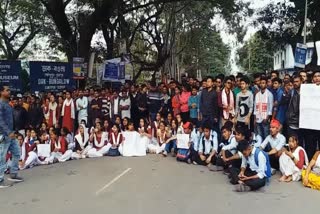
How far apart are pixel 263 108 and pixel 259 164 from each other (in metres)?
2.47

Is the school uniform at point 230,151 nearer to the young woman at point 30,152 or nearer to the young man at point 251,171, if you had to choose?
the young man at point 251,171

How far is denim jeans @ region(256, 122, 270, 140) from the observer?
407 inches

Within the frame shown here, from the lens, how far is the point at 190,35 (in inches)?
1544

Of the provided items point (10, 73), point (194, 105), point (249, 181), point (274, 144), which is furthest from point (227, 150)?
point (10, 73)

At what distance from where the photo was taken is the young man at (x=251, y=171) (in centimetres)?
801

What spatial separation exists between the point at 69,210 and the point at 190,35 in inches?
1315

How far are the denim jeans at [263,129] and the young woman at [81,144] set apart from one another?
4.74 metres

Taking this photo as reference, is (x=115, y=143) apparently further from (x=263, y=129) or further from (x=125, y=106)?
(x=263, y=129)

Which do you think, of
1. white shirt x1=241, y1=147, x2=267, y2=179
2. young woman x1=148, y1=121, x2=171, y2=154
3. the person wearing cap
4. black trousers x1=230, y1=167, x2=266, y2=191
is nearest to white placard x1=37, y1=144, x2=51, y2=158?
young woman x1=148, y1=121, x2=171, y2=154

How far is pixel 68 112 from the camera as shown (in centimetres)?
1379

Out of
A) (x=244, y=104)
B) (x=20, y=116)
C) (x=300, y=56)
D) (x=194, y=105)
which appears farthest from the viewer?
(x=300, y=56)

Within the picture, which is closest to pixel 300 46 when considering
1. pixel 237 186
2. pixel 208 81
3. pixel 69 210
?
pixel 208 81

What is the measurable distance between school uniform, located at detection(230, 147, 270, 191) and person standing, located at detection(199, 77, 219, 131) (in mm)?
3111

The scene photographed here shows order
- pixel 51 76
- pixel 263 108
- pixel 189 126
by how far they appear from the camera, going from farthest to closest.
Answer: pixel 51 76
pixel 189 126
pixel 263 108
